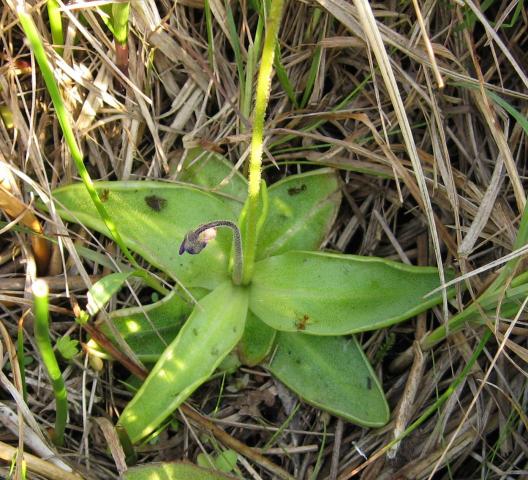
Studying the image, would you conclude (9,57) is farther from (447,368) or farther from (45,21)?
(447,368)

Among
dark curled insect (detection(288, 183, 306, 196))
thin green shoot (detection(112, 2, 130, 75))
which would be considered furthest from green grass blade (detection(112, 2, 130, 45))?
dark curled insect (detection(288, 183, 306, 196))

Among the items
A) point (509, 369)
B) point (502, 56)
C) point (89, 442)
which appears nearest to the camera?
point (89, 442)

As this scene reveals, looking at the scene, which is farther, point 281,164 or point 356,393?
point 281,164

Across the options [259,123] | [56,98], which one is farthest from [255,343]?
[56,98]

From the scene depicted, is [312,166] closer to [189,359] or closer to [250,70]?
[250,70]

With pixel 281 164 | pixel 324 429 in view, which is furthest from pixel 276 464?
pixel 281 164

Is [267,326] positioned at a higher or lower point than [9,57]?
lower

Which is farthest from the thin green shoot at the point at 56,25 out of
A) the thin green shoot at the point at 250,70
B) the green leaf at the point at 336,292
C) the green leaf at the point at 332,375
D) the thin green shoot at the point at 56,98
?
the green leaf at the point at 332,375

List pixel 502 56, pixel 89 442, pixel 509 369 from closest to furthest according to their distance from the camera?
pixel 89 442
pixel 509 369
pixel 502 56
